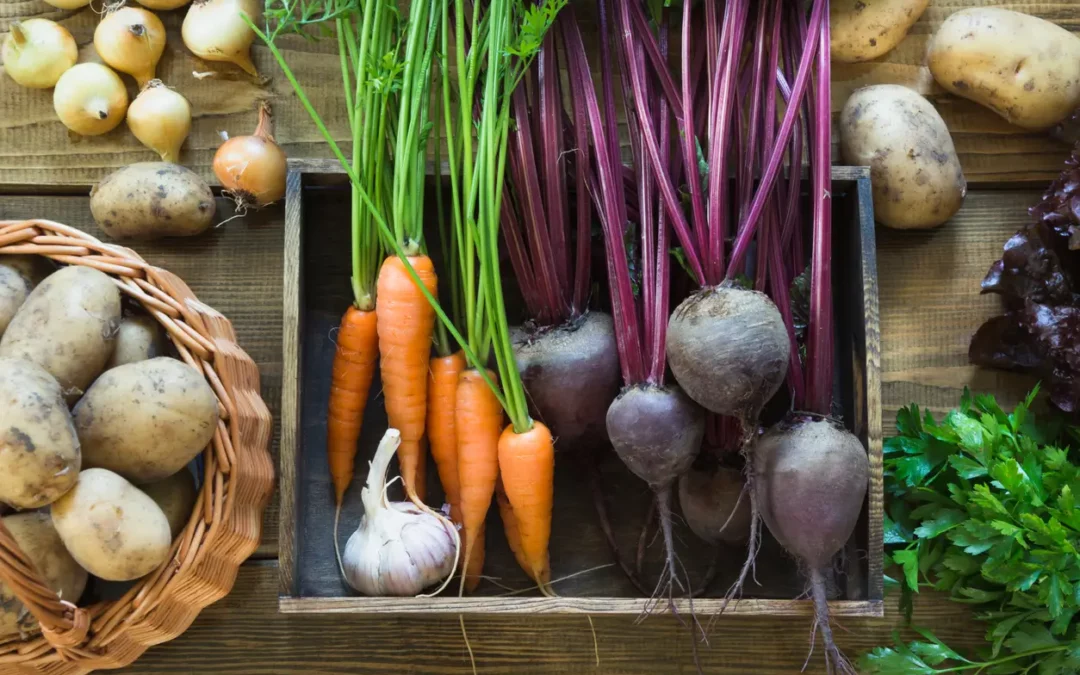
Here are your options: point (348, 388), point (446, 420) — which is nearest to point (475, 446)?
point (446, 420)

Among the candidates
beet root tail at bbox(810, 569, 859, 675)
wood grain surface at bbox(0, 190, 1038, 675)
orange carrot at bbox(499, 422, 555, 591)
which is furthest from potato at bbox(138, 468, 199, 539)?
beet root tail at bbox(810, 569, 859, 675)

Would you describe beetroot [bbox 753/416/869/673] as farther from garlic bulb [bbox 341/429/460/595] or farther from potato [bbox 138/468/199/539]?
potato [bbox 138/468/199/539]

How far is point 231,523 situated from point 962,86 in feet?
3.54

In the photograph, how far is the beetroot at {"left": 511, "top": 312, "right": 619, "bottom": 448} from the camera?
41.0 inches

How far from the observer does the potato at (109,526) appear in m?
0.84

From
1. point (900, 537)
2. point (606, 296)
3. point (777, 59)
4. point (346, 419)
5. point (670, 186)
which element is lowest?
point (900, 537)

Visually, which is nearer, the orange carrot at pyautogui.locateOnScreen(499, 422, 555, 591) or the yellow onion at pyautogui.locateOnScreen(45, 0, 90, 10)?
the orange carrot at pyautogui.locateOnScreen(499, 422, 555, 591)

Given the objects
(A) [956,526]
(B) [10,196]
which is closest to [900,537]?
(A) [956,526]

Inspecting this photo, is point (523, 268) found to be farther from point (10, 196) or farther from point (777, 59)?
point (10, 196)

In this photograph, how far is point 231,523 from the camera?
3.28ft

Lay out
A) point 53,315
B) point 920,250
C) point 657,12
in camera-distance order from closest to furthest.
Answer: point 53,315
point 657,12
point 920,250

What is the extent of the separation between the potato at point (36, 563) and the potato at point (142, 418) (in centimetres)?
8

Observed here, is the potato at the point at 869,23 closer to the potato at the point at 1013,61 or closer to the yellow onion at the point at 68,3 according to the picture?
the potato at the point at 1013,61

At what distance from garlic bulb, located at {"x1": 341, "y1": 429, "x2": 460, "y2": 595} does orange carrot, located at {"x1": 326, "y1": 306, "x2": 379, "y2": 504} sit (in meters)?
0.06
